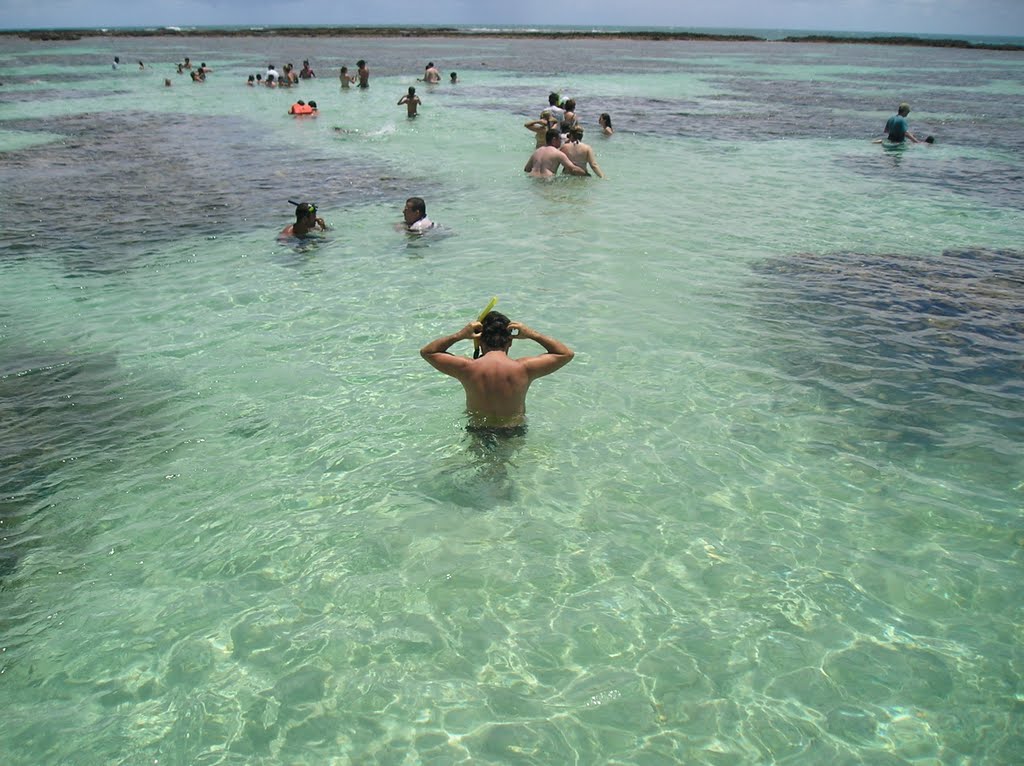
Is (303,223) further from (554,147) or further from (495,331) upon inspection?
(495,331)

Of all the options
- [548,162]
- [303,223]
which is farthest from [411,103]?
[303,223]

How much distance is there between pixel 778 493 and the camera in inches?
204

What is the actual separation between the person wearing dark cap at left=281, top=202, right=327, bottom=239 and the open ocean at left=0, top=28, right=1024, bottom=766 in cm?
30

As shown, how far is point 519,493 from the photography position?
5.18m

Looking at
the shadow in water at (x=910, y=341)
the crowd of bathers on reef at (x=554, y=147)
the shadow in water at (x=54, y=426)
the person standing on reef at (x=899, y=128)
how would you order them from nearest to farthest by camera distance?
the shadow in water at (x=54, y=426), the shadow in water at (x=910, y=341), the crowd of bathers on reef at (x=554, y=147), the person standing on reef at (x=899, y=128)

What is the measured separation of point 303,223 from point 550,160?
6237 mm

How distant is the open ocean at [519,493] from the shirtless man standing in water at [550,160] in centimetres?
257

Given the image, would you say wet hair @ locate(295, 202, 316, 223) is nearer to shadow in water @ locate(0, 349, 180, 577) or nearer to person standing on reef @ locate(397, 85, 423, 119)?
shadow in water @ locate(0, 349, 180, 577)

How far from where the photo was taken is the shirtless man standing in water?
14.9 metres

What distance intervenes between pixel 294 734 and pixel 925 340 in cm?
742

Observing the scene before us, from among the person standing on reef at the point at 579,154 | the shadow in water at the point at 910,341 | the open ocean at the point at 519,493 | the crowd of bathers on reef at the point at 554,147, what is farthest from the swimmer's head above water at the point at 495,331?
the person standing on reef at the point at 579,154

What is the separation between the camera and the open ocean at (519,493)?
139 inches

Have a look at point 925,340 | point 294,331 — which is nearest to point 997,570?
point 925,340

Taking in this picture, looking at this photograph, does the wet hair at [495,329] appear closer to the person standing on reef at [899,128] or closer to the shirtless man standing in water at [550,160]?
the shirtless man standing in water at [550,160]
